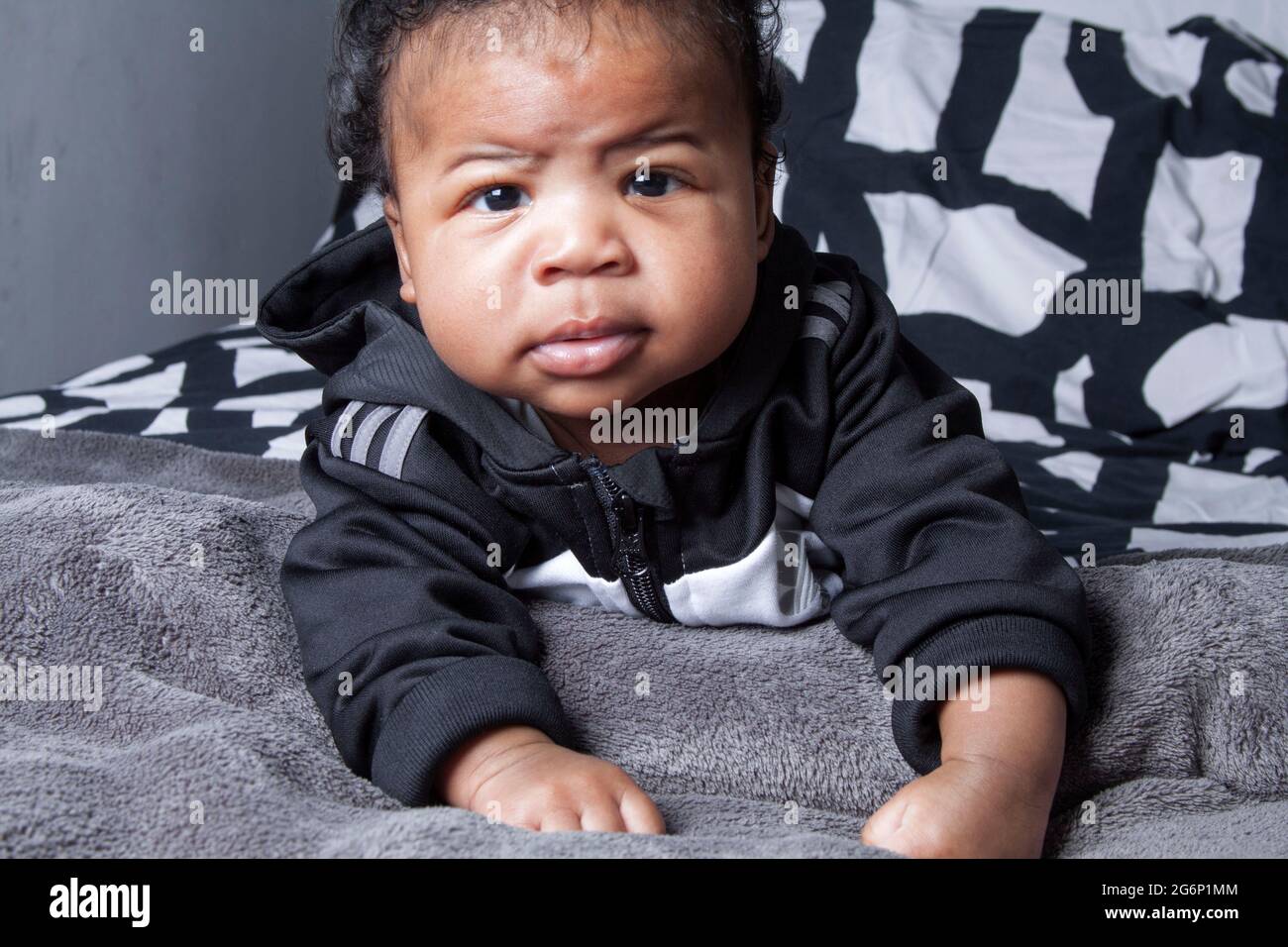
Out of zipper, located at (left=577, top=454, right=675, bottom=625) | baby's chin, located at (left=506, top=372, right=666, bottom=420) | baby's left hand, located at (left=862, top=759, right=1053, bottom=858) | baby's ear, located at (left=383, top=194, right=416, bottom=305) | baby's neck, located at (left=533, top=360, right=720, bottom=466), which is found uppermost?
baby's ear, located at (left=383, top=194, right=416, bottom=305)

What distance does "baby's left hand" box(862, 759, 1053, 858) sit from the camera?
761 mm

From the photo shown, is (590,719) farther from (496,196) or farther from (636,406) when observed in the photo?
(496,196)

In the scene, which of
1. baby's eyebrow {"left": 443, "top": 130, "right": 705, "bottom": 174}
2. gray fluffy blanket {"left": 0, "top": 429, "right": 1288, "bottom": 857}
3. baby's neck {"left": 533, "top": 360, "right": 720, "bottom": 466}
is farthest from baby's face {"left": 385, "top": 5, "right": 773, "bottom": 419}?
gray fluffy blanket {"left": 0, "top": 429, "right": 1288, "bottom": 857}

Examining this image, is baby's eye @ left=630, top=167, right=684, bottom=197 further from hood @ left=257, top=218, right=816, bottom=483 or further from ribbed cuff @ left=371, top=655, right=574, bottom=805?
ribbed cuff @ left=371, top=655, right=574, bottom=805

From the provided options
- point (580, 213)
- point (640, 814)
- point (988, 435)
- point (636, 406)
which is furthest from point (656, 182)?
point (988, 435)

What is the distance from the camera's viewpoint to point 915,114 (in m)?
2.13

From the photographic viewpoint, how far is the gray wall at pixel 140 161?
1984mm

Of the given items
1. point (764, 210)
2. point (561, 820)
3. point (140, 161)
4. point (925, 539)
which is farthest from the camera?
point (140, 161)

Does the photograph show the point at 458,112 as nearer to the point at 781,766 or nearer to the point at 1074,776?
the point at 781,766

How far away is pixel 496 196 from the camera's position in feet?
3.04

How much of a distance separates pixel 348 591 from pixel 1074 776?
0.51 m

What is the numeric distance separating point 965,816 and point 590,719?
0.90 feet

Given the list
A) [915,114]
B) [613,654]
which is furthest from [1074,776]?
[915,114]

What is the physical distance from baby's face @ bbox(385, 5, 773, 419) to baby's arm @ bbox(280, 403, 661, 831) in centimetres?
12
